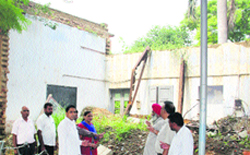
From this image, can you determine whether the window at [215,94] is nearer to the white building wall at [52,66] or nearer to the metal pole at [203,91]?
the white building wall at [52,66]

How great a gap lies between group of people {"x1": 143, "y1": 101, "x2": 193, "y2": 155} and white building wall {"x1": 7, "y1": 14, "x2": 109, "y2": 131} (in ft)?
24.0

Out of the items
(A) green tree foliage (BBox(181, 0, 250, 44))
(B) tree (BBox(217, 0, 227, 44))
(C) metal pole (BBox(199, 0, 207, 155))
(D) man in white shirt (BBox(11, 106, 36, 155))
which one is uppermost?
(A) green tree foliage (BBox(181, 0, 250, 44))

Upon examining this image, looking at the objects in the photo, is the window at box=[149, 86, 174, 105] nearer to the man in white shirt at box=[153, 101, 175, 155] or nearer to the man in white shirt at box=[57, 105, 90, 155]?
the man in white shirt at box=[153, 101, 175, 155]

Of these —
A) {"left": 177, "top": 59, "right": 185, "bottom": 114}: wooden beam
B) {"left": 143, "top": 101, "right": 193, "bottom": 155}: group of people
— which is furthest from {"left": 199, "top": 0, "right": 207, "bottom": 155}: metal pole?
{"left": 177, "top": 59, "right": 185, "bottom": 114}: wooden beam

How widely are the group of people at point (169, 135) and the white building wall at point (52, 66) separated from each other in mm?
Answer: 7321

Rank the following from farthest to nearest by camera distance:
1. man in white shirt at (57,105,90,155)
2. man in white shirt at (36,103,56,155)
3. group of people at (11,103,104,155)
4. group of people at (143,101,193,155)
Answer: man in white shirt at (36,103,56,155) < group of people at (11,103,104,155) < man in white shirt at (57,105,90,155) < group of people at (143,101,193,155)

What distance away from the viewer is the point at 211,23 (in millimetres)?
22797

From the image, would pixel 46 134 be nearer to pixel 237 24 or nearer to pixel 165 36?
pixel 165 36

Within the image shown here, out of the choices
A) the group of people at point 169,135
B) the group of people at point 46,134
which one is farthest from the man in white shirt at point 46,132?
the group of people at point 169,135

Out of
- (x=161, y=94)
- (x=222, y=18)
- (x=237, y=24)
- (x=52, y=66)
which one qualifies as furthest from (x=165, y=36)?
(x=52, y=66)

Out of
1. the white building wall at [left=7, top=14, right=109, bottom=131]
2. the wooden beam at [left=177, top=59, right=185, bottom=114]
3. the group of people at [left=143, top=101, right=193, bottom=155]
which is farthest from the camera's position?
the wooden beam at [left=177, top=59, right=185, bottom=114]

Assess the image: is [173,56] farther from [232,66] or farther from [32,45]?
[32,45]

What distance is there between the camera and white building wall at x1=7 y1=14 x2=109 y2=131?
38.0ft

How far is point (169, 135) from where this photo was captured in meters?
4.73
